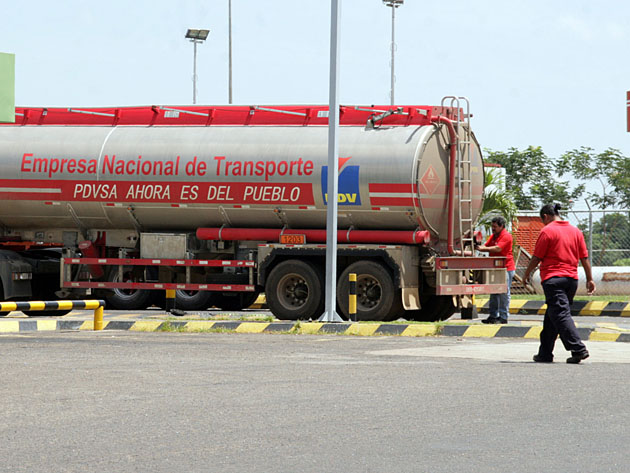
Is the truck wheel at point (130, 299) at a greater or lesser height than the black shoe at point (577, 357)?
lesser

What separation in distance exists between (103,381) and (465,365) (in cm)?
365

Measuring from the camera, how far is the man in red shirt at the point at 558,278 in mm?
12102

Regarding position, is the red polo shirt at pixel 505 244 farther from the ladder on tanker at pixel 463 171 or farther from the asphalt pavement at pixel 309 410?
the asphalt pavement at pixel 309 410

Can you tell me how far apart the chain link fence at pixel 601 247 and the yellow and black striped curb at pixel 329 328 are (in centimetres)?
963

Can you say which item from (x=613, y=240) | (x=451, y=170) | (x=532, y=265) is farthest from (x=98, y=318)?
(x=613, y=240)

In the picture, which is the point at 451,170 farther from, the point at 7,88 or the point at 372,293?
the point at 7,88

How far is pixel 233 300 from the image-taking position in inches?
909

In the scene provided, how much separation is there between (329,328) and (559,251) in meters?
4.78

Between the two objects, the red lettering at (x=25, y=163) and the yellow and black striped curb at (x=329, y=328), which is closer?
the yellow and black striped curb at (x=329, y=328)

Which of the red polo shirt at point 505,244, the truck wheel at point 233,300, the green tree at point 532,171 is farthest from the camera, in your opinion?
the green tree at point 532,171

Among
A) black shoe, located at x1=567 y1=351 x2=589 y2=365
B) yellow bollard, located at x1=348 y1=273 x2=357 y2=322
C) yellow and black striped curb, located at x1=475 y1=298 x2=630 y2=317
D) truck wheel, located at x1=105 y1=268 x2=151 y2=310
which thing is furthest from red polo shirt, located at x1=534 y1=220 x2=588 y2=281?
truck wheel, located at x1=105 y1=268 x2=151 y2=310

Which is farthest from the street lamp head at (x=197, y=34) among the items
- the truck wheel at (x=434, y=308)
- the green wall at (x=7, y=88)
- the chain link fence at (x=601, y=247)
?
the truck wheel at (x=434, y=308)

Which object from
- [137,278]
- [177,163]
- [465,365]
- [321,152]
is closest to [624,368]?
[465,365]

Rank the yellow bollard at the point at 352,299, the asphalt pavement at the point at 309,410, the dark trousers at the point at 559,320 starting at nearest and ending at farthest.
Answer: the asphalt pavement at the point at 309,410
the dark trousers at the point at 559,320
the yellow bollard at the point at 352,299
